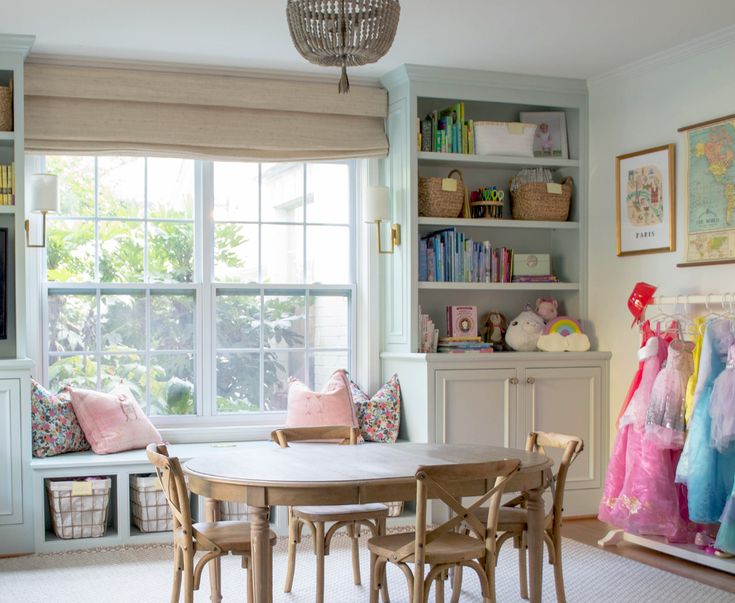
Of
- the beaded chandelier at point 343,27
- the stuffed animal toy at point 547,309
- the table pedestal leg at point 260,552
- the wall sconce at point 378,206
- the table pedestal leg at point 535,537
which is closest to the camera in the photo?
the beaded chandelier at point 343,27

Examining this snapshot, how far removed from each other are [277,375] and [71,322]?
121 centimetres

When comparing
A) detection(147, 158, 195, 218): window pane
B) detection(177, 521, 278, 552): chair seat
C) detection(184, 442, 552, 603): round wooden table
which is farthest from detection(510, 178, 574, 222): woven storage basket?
detection(177, 521, 278, 552): chair seat

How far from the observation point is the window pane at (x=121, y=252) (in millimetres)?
5516

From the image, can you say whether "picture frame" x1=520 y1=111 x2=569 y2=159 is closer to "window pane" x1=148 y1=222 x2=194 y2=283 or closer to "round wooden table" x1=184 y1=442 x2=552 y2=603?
"window pane" x1=148 y1=222 x2=194 y2=283

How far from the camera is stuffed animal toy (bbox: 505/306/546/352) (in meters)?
5.77

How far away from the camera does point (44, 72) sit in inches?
204

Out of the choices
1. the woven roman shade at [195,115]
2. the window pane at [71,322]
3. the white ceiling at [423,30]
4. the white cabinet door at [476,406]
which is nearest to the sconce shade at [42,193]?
the woven roman shade at [195,115]

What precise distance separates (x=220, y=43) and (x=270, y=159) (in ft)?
2.71

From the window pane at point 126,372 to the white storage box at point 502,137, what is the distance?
231 centimetres

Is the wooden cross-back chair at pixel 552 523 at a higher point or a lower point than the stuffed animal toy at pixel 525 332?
lower

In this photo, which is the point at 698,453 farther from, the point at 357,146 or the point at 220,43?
the point at 220,43

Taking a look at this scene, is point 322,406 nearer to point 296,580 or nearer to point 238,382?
point 238,382

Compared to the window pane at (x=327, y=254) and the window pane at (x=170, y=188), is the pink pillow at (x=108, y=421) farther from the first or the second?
the window pane at (x=327, y=254)

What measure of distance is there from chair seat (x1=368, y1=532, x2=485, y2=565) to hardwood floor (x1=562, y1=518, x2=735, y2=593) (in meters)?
1.51
